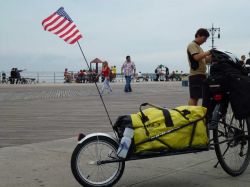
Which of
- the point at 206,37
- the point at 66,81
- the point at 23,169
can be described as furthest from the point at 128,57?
the point at 66,81

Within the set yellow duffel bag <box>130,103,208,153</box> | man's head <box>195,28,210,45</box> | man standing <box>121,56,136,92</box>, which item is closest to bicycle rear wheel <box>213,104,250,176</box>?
yellow duffel bag <box>130,103,208,153</box>

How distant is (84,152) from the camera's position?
4820 millimetres

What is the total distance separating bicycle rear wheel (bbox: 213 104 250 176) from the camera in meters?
5.38

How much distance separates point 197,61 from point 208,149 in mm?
2806

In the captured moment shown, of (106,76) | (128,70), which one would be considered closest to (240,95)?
(106,76)

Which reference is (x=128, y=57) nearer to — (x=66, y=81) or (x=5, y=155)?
(x=5, y=155)

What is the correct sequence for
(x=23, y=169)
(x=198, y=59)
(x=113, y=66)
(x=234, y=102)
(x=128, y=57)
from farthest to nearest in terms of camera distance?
1. (x=113, y=66)
2. (x=128, y=57)
3. (x=198, y=59)
4. (x=23, y=169)
5. (x=234, y=102)

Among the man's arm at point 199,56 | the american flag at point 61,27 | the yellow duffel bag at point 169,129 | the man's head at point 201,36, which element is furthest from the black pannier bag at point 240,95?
the man's head at point 201,36

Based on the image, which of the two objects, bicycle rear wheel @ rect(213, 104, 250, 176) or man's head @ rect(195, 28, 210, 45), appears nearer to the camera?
bicycle rear wheel @ rect(213, 104, 250, 176)

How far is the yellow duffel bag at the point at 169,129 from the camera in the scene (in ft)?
15.8

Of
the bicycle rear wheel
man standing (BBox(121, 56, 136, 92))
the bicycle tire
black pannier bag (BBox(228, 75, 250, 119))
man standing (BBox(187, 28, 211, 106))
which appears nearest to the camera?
the bicycle tire

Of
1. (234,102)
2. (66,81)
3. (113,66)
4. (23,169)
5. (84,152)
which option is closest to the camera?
(84,152)

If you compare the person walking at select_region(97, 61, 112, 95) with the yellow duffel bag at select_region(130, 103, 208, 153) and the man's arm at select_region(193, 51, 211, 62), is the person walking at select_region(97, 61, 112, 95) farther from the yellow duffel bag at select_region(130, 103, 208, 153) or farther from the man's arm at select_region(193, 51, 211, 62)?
the yellow duffel bag at select_region(130, 103, 208, 153)

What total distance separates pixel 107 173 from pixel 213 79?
154 centimetres
